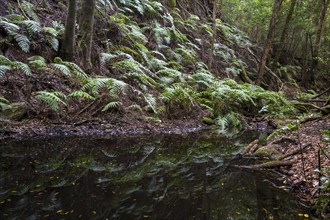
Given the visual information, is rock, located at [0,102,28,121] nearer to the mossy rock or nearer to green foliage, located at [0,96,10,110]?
green foliage, located at [0,96,10,110]

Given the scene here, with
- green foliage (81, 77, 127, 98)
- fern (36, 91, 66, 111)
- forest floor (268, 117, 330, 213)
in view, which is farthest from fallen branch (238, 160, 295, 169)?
fern (36, 91, 66, 111)

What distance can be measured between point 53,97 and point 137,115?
2.56 m

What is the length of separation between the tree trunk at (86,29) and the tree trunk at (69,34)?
51cm

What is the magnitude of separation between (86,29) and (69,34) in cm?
82

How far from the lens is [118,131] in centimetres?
752

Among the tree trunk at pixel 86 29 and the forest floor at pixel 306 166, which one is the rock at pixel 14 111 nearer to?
the tree trunk at pixel 86 29

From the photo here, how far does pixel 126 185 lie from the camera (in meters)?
4.33

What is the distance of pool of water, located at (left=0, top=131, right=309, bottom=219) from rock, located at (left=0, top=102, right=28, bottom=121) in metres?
0.89

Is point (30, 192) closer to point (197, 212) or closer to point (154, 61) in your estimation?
point (197, 212)

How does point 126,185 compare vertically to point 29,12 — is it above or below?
below

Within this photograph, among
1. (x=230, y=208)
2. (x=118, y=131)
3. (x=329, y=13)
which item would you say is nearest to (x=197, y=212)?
(x=230, y=208)

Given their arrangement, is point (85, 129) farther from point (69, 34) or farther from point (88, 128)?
point (69, 34)

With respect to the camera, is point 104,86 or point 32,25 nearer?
point 32,25

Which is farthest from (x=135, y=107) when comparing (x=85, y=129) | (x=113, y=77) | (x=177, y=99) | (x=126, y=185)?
(x=126, y=185)
